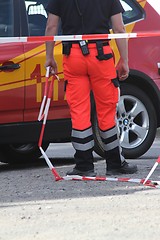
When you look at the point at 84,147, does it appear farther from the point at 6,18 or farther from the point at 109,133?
the point at 6,18

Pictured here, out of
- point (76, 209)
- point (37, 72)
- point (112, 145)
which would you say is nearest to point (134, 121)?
point (37, 72)

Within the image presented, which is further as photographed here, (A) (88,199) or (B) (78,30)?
(B) (78,30)

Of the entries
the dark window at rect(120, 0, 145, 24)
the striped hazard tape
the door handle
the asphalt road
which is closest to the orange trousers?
the striped hazard tape

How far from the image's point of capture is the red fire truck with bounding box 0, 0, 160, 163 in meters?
8.77

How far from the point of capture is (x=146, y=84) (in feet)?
31.6

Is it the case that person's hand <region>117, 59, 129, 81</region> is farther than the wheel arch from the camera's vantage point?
No

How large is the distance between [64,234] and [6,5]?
12.8 feet

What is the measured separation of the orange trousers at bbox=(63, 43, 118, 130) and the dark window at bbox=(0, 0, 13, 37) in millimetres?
1201

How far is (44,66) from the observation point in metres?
8.59

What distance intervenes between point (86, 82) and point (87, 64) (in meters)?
0.18

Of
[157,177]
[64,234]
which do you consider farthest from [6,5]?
[64,234]

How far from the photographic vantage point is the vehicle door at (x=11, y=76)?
870 cm

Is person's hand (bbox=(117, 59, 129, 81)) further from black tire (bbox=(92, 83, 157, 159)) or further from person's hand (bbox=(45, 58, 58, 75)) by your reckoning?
black tire (bbox=(92, 83, 157, 159))

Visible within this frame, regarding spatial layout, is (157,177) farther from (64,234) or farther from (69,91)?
(64,234)
